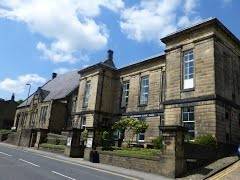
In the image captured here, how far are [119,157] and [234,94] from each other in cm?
1202

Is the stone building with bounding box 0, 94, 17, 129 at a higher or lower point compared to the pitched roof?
lower

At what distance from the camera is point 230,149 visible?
71.6 feet

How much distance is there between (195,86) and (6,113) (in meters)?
57.9

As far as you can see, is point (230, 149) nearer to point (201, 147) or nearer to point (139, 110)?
point (201, 147)

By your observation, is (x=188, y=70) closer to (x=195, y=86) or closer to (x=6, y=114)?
(x=195, y=86)

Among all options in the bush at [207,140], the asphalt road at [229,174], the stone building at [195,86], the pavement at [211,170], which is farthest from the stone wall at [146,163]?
the bush at [207,140]

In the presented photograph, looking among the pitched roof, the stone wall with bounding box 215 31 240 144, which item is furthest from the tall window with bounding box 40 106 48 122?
the stone wall with bounding box 215 31 240 144

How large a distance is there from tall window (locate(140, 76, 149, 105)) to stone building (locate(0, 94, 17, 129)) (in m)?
48.3

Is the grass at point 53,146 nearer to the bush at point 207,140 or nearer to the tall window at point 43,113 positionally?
the tall window at point 43,113

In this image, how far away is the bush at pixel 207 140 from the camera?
19884 millimetres

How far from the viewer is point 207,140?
20.0m

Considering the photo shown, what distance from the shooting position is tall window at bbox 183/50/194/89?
78.0 ft

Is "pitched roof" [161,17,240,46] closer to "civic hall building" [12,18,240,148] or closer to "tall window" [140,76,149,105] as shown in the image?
"civic hall building" [12,18,240,148]

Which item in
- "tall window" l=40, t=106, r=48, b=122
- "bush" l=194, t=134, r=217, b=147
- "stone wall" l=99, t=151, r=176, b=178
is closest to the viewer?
"stone wall" l=99, t=151, r=176, b=178
